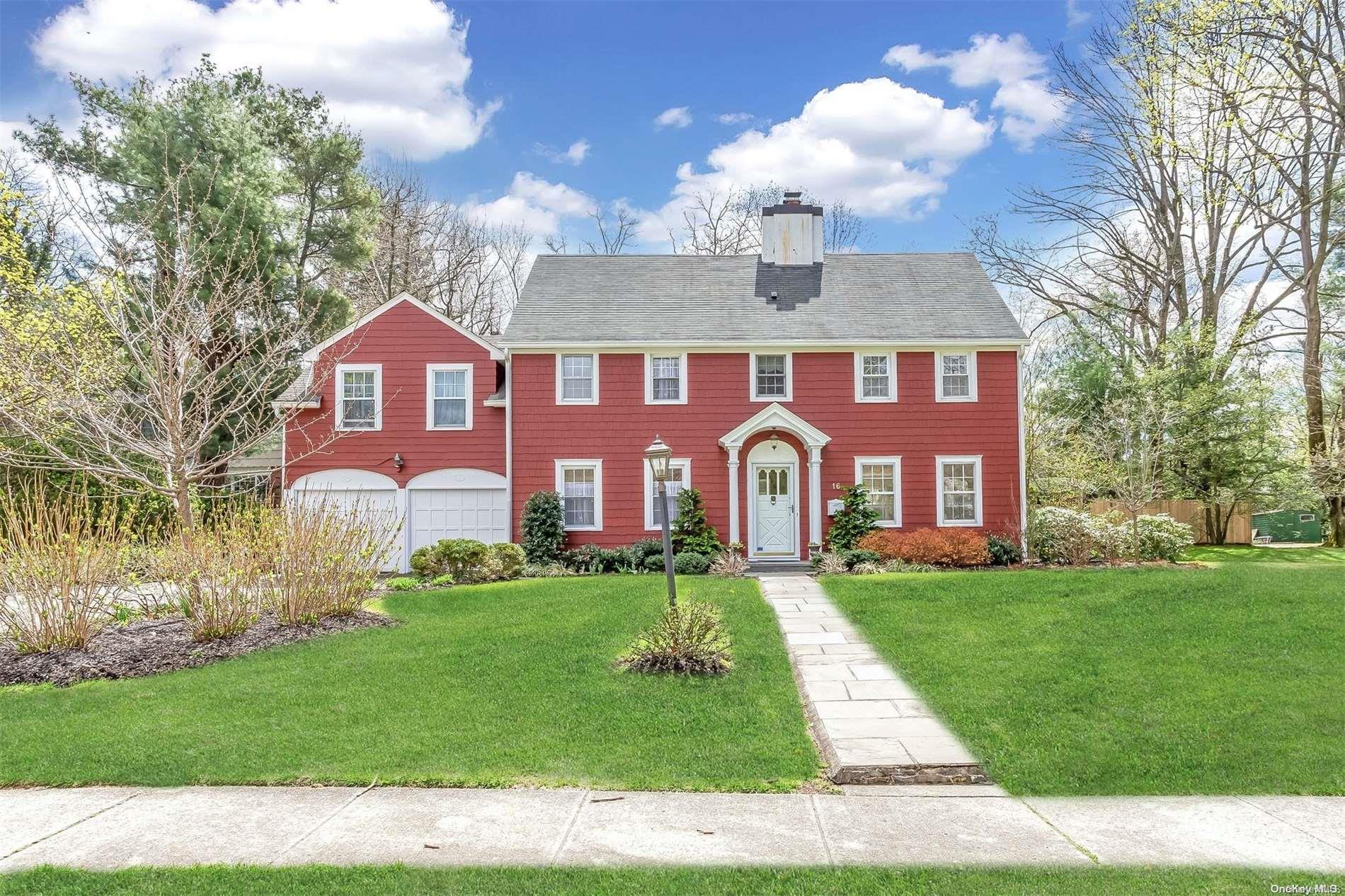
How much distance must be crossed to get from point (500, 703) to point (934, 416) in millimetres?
12085

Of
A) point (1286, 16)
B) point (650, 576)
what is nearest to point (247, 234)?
point (650, 576)

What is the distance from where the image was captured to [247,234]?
18.5 metres

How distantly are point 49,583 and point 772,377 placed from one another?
40.7 feet

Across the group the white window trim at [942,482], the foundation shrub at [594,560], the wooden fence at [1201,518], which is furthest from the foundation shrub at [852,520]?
the wooden fence at [1201,518]

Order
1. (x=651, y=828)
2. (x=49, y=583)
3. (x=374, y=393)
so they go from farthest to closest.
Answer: (x=374, y=393), (x=49, y=583), (x=651, y=828)

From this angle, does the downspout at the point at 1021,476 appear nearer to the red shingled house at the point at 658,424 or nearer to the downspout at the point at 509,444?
the red shingled house at the point at 658,424

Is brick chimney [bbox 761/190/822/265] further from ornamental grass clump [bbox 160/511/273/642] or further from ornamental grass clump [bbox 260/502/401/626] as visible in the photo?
ornamental grass clump [bbox 160/511/273/642]

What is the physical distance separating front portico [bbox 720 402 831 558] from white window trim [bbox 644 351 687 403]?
128 cm

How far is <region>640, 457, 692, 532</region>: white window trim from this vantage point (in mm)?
16156

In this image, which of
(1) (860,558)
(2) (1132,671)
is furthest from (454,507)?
(2) (1132,671)

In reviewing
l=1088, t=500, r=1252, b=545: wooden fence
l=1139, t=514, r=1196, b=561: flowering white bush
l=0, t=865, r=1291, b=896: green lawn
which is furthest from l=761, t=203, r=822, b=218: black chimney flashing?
l=0, t=865, r=1291, b=896: green lawn

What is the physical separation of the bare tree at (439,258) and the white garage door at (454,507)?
1141 centimetres

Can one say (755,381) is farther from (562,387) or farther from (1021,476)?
(1021,476)

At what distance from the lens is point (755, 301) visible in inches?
687
